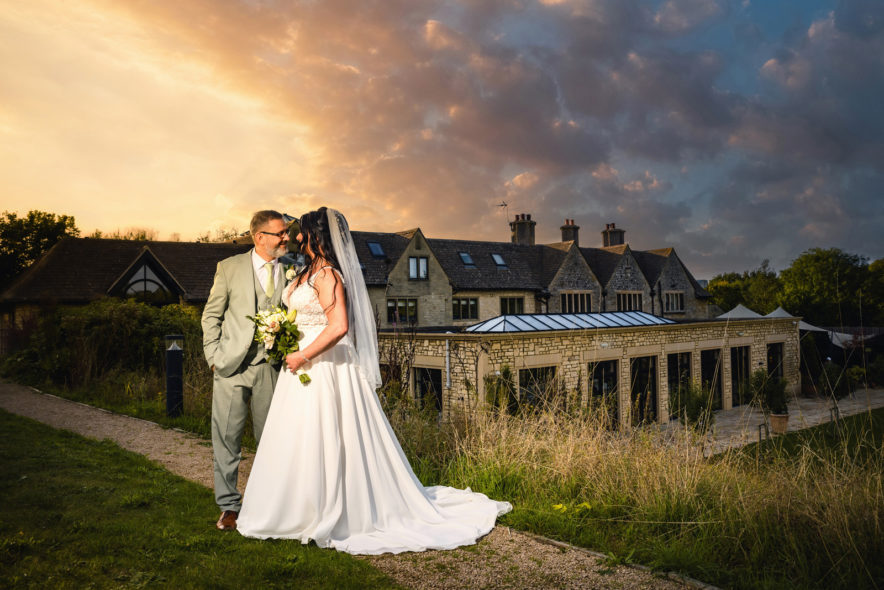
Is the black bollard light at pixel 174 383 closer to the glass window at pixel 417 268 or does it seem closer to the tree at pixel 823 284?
the glass window at pixel 417 268

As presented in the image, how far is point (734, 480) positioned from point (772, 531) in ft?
2.68

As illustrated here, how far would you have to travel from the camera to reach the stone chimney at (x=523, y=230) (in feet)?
137

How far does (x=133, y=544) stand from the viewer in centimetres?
418

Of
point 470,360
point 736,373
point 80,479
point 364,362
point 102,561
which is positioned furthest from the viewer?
point 736,373

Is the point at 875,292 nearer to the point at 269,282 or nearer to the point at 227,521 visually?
the point at 269,282

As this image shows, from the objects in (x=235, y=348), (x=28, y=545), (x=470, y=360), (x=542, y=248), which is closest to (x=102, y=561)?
(x=28, y=545)

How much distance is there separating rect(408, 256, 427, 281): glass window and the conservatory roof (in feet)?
40.6

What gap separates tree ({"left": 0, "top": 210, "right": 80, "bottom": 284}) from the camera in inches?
1540

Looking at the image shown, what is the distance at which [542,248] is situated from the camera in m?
40.9

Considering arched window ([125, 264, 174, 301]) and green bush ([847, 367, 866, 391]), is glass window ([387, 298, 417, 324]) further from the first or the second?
green bush ([847, 367, 866, 391])

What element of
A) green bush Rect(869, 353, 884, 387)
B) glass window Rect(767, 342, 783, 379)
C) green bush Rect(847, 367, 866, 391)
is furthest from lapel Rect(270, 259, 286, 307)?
green bush Rect(869, 353, 884, 387)

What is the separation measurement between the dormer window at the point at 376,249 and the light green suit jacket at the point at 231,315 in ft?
94.6

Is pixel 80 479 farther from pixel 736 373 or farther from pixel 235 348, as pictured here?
pixel 736 373

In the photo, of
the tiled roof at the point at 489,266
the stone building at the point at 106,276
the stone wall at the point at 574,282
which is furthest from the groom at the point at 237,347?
the stone wall at the point at 574,282
